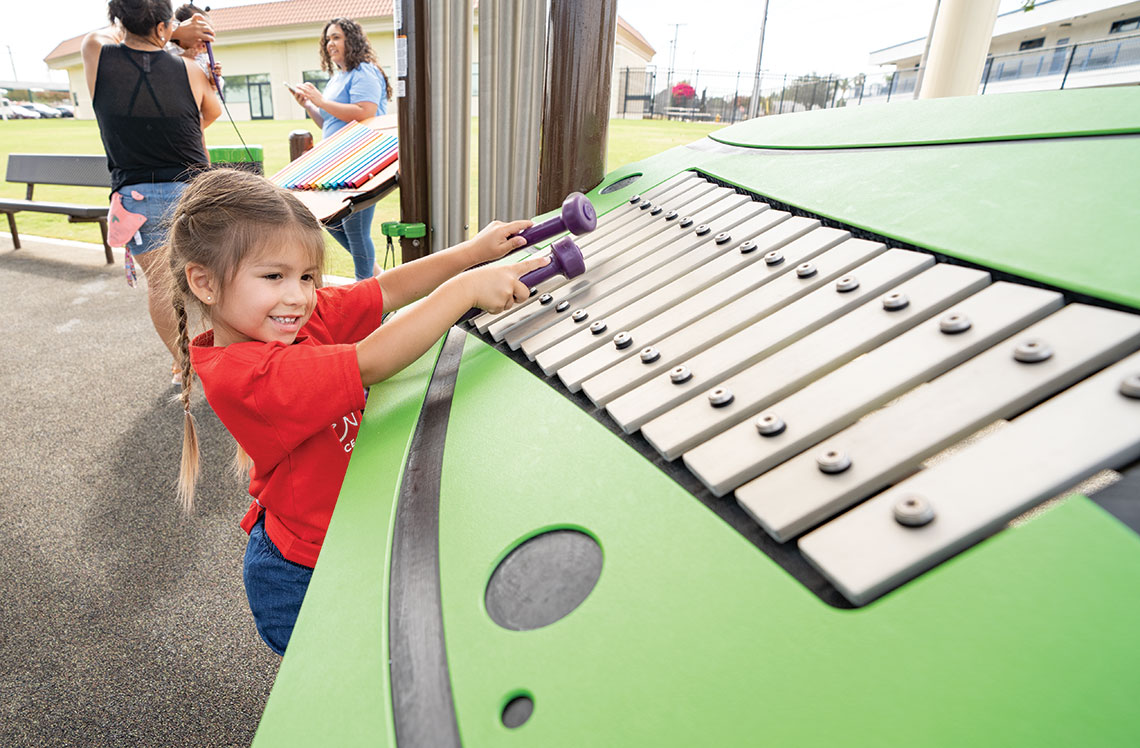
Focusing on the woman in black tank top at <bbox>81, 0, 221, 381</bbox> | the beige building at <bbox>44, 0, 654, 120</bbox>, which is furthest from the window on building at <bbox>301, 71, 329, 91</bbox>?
the woman in black tank top at <bbox>81, 0, 221, 381</bbox>

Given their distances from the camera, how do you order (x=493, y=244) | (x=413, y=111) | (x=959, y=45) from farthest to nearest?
(x=959, y=45), (x=413, y=111), (x=493, y=244)

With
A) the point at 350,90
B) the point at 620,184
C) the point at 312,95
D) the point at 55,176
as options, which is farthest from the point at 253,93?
the point at 620,184

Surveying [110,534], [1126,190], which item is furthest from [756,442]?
[110,534]

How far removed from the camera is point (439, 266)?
5.26 ft

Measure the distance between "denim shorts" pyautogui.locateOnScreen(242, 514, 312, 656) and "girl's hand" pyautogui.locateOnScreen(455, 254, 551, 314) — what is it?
0.63 m

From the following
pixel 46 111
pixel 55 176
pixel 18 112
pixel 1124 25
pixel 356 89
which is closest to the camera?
pixel 356 89

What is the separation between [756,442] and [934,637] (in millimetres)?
258

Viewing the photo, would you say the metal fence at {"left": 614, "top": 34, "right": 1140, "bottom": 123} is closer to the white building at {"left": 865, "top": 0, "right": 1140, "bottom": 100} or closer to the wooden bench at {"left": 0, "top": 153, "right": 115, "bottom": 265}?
the white building at {"left": 865, "top": 0, "right": 1140, "bottom": 100}

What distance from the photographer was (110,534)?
232cm

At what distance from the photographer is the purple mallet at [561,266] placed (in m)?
1.30

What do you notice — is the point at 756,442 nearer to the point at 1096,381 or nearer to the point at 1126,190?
the point at 1096,381

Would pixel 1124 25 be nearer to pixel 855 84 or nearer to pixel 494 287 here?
pixel 855 84

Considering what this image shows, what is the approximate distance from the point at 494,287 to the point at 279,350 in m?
0.41

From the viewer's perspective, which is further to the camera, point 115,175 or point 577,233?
point 115,175
